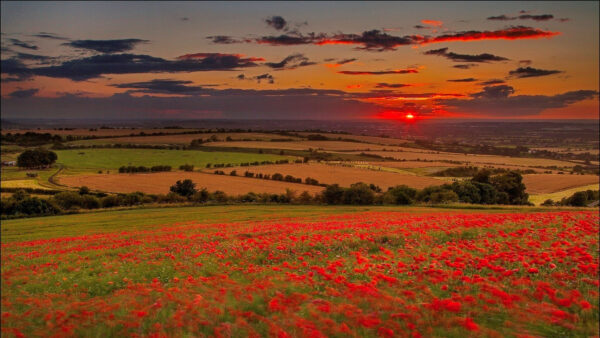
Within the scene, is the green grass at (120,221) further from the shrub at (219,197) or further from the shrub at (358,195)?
the shrub at (358,195)

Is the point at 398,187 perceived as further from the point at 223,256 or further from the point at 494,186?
the point at 223,256

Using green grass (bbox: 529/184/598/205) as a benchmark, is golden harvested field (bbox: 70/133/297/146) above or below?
above

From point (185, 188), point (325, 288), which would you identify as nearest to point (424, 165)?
point (185, 188)

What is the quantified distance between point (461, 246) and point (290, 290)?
826 centimetres

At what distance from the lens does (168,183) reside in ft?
189

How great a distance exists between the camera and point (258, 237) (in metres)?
19.3

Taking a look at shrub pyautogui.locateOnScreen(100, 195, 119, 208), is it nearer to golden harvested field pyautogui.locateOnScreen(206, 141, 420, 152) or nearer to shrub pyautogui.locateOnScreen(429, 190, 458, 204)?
golden harvested field pyautogui.locateOnScreen(206, 141, 420, 152)

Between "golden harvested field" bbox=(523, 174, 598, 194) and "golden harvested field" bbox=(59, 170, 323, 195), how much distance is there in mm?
32542

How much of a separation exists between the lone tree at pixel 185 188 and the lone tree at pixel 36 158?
26.4 m

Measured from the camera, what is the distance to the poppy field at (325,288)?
8703 mm

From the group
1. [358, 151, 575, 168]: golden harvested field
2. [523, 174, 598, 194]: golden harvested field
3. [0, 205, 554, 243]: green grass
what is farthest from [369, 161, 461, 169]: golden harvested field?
[0, 205, 554, 243]: green grass

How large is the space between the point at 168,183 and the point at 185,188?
235 inches

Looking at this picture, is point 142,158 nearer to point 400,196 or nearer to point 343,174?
point 343,174

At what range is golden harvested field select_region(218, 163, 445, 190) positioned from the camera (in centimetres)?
5497
